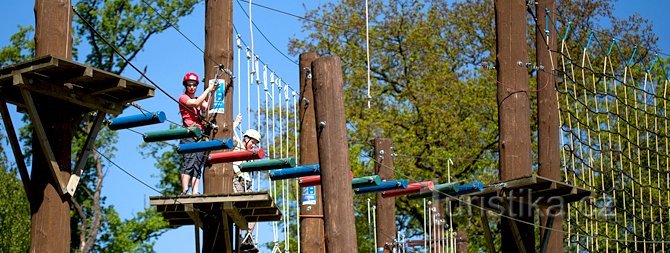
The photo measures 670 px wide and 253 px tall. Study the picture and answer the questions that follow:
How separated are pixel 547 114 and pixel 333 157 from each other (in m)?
3.53

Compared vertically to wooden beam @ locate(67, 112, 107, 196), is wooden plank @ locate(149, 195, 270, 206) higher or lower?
lower

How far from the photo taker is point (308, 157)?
12656 millimetres

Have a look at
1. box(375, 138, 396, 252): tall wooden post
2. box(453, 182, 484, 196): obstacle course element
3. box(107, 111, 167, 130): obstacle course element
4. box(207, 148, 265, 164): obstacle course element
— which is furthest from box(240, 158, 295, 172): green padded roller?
box(375, 138, 396, 252): tall wooden post

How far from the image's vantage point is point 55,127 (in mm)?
9312

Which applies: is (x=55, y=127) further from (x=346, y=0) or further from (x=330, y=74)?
(x=346, y=0)

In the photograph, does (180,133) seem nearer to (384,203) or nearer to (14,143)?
(14,143)

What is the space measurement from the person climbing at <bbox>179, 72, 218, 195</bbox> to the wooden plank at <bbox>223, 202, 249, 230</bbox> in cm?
31

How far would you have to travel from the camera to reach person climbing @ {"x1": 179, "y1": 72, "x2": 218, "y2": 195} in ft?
34.5

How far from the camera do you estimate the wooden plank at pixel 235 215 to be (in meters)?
10.4

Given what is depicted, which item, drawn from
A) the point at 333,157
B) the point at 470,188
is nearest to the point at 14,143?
the point at 333,157

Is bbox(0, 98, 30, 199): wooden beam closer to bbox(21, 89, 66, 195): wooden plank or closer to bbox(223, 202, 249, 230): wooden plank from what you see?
bbox(21, 89, 66, 195): wooden plank

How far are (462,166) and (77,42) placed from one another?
6.69 metres

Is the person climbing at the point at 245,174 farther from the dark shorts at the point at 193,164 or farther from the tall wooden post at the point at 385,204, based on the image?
the tall wooden post at the point at 385,204

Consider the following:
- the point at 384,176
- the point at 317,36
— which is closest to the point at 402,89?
the point at 317,36
